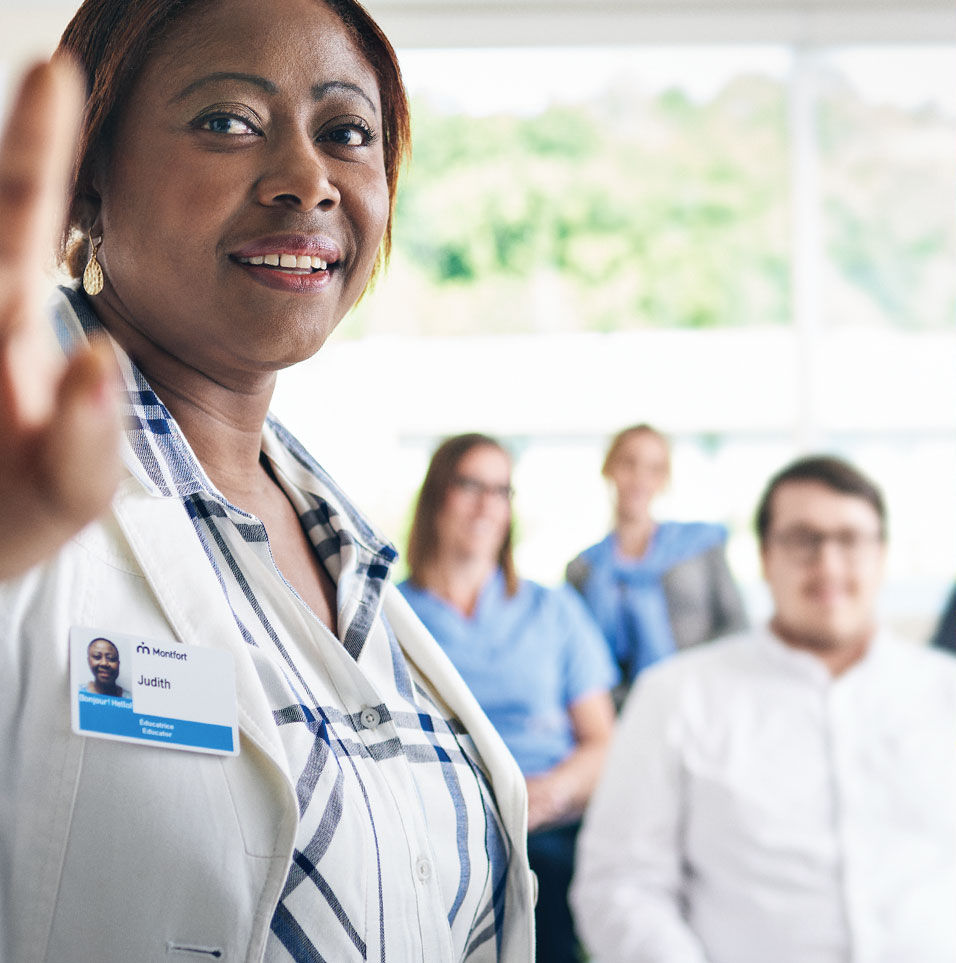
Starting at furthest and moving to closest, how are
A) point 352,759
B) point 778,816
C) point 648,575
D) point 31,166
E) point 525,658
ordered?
point 648,575
point 525,658
point 778,816
point 352,759
point 31,166

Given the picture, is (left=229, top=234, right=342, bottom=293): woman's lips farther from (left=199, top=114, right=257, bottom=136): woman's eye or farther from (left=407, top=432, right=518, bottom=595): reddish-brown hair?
(left=407, top=432, right=518, bottom=595): reddish-brown hair

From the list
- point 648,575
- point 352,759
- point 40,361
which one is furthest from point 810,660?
point 40,361

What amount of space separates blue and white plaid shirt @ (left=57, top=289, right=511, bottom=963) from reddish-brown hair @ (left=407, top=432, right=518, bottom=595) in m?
1.91

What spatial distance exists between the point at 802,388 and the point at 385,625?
411cm

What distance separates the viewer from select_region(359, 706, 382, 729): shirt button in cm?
89

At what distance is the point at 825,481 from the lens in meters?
2.35

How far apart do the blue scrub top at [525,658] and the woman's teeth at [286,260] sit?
199 centimetres

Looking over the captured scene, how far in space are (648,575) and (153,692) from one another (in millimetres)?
2908

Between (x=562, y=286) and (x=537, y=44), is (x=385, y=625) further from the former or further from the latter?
(x=537, y=44)

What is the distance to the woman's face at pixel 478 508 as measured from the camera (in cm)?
298

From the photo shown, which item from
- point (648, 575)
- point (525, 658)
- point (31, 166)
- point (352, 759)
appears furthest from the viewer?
point (648, 575)

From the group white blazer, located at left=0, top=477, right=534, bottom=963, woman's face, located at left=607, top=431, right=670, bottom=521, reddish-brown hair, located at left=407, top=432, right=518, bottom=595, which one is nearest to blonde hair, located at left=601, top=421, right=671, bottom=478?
woman's face, located at left=607, top=431, right=670, bottom=521

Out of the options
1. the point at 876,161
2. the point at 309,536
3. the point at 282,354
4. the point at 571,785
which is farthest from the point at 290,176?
the point at 876,161

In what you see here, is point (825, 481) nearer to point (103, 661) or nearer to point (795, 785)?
point (795, 785)
